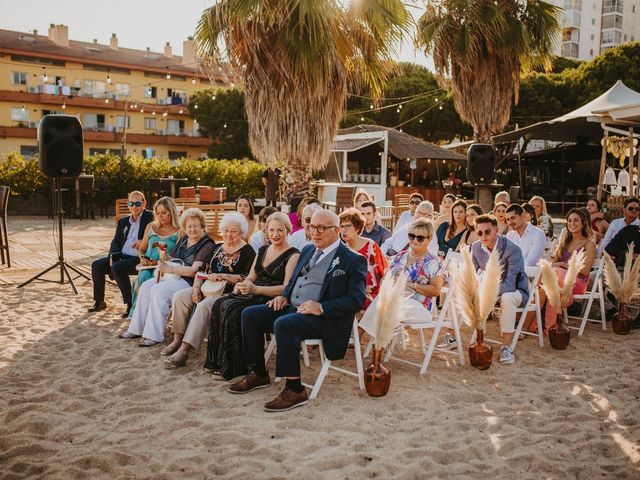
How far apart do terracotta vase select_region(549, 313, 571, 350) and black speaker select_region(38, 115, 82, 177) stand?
6258 millimetres

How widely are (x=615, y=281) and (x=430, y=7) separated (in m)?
9.89

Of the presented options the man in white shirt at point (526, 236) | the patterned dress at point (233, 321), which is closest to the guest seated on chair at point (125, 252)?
the patterned dress at point (233, 321)

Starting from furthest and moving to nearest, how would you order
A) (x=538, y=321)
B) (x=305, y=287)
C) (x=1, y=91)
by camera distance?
(x=1, y=91), (x=538, y=321), (x=305, y=287)

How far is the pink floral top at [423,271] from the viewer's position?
5.01 metres

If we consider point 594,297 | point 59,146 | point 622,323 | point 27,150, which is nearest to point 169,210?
point 59,146

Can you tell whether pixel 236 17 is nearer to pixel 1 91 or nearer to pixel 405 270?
pixel 405 270

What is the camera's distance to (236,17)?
7.70m

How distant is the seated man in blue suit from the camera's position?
402cm

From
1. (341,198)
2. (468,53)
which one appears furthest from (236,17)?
(468,53)

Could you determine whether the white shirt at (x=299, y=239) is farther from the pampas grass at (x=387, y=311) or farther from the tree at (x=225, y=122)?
the tree at (x=225, y=122)

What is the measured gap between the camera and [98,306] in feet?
22.2

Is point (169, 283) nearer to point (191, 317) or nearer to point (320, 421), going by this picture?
point (191, 317)

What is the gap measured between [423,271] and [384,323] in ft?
3.63

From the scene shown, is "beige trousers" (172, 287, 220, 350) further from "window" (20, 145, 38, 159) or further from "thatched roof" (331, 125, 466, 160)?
"window" (20, 145, 38, 159)
